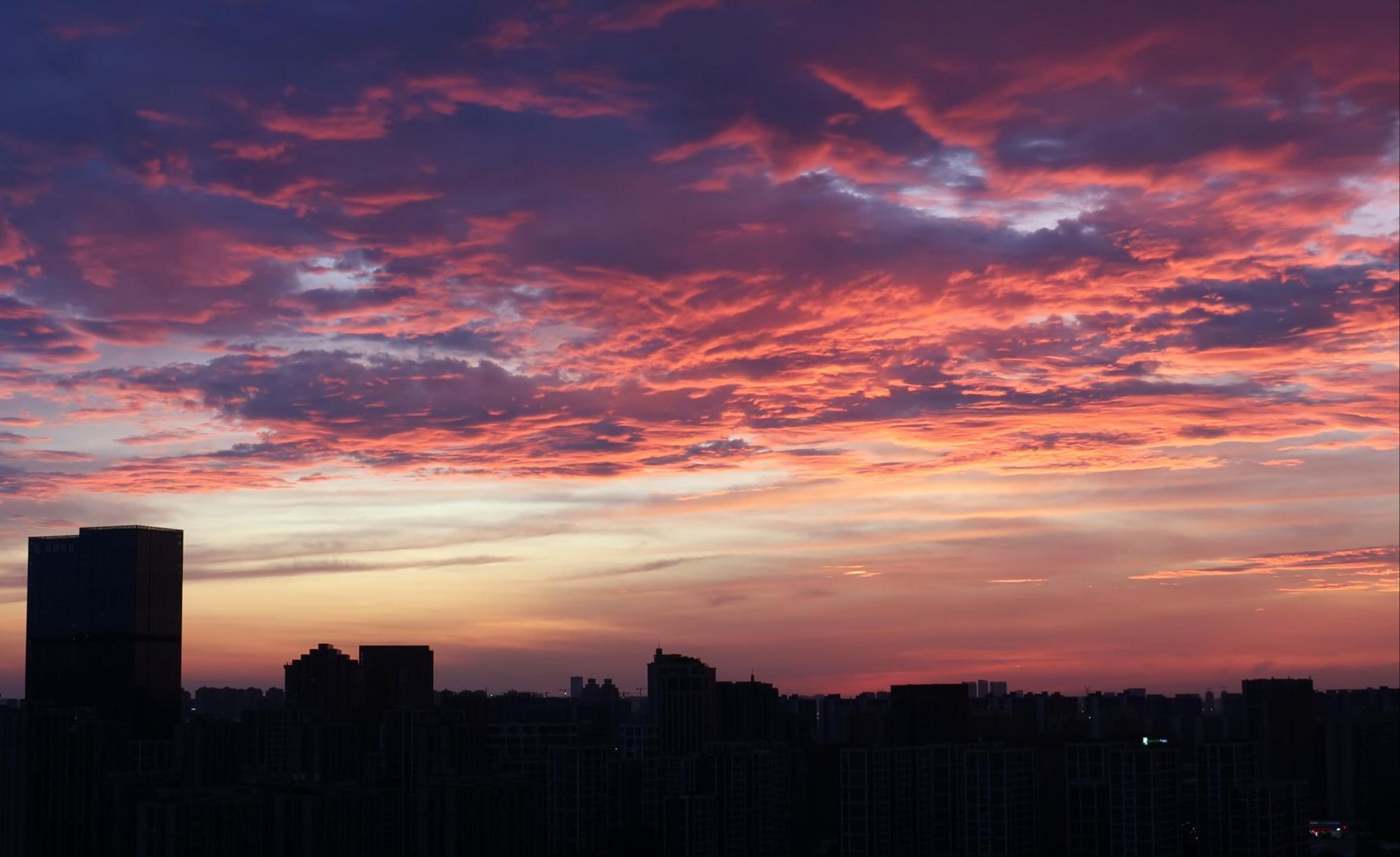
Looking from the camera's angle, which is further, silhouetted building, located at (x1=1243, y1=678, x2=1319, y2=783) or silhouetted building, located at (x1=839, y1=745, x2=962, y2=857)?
silhouetted building, located at (x1=1243, y1=678, x2=1319, y2=783)

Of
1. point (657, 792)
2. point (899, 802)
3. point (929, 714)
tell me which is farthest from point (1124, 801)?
point (929, 714)

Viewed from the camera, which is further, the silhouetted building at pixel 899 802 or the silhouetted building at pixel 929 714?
the silhouetted building at pixel 929 714

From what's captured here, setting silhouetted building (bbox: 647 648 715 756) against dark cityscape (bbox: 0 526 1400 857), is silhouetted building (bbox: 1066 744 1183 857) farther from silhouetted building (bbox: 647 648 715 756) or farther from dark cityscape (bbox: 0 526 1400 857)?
silhouetted building (bbox: 647 648 715 756)

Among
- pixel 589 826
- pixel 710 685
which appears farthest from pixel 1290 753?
pixel 589 826

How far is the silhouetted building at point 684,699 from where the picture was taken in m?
178

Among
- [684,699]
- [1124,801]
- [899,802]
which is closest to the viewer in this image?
[1124,801]

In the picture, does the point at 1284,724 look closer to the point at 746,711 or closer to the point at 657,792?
the point at 746,711

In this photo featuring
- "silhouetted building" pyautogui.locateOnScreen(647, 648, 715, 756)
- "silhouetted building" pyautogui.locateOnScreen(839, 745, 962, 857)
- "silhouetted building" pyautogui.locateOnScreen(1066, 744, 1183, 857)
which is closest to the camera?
"silhouetted building" pyautogui.locateOnScreen(1066, 744, 1183, 857)

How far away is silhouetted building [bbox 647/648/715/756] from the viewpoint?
178125mm

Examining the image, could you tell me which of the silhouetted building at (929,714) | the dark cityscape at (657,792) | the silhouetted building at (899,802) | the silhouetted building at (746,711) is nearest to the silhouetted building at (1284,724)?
the dark cityscape at (657,792)

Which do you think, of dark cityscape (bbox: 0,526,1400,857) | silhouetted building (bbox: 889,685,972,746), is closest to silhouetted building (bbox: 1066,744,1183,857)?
dark cityscape (bbox: 0,526,1400,857)

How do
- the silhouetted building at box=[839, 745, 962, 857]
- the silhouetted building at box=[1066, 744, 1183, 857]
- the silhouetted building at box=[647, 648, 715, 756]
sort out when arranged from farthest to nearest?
the silhouetted building at box=[647, 648, 715, 756] < the silhouetted building at box=[839, 745, 962, 857] < the silhouetted building at box=[1066, 744, 1183, 857]

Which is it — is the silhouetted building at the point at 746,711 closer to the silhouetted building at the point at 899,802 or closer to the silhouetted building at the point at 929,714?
the silhouetted building at the point at 929,714

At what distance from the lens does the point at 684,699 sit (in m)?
182
